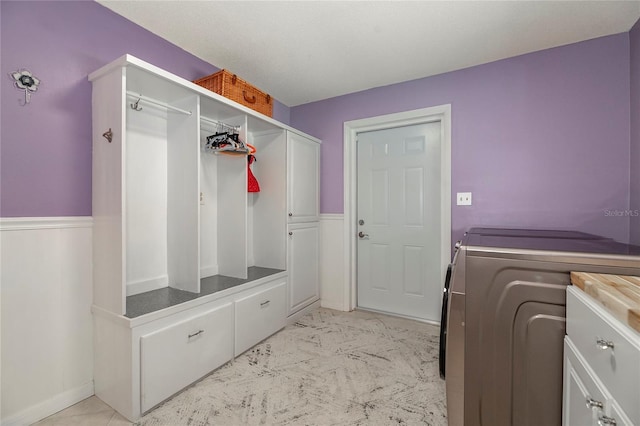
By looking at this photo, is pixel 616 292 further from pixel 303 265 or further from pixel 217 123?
pixel 217 123

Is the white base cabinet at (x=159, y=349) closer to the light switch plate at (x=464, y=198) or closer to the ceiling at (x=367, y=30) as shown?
the ceiling at (x=367, y=30)

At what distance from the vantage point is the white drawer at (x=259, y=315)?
214 centimetres

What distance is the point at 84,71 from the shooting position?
169 centimetres

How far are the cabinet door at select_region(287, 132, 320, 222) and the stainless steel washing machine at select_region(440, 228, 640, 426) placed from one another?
1.89m

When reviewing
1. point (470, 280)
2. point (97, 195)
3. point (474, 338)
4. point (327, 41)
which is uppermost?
point (327, 41)

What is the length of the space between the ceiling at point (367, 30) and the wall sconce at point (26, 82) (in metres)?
0.67

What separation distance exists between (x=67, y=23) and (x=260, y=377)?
2490mm

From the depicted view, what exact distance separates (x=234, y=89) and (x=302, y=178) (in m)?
1.07

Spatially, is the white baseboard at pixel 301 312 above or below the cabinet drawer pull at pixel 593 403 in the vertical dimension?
below

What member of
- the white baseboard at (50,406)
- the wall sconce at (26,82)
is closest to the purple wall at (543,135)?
the wall sconce at (26,82)

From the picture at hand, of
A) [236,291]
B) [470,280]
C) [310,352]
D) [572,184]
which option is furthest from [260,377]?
[572,184]

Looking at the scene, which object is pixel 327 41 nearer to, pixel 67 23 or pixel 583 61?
pixel 67 23

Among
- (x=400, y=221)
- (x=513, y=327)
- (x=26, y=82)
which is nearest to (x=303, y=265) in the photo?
(x=400, y=221)

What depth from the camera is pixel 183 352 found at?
172 cm
